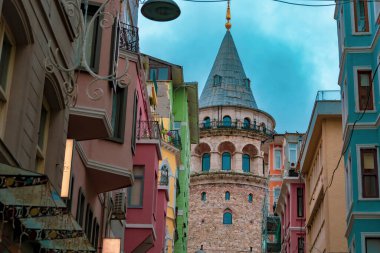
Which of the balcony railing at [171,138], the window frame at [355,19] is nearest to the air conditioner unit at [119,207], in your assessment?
the window frame at [355,19]

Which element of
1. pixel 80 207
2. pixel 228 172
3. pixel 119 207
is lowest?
pixel 80 207

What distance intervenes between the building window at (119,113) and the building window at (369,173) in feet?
26.5

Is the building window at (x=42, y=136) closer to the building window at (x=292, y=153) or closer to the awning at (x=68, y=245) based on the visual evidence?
the awning at (x=68, y=245)

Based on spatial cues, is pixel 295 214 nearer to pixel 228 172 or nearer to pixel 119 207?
pixel 119 207

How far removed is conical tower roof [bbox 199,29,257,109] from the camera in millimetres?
96688

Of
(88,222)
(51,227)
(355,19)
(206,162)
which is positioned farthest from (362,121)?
(206,162)

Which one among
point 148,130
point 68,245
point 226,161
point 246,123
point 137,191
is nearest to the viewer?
point 68,245

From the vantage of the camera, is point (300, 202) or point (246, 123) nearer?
point (300, 202)

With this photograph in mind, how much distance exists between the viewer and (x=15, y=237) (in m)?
Result: 12.3

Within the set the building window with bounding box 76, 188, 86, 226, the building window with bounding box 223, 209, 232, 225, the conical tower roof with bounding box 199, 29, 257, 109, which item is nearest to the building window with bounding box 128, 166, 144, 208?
the building window with bounding box 76, 188, 86, 226

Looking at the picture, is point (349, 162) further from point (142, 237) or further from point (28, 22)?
point (28, 22)

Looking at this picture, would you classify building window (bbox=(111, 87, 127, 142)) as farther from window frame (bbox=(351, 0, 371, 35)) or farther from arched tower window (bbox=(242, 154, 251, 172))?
arched tower window (bbox=(242, 154, 251, 172))

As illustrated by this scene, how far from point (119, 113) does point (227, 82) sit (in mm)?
76692

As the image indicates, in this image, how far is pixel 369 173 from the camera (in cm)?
2628
